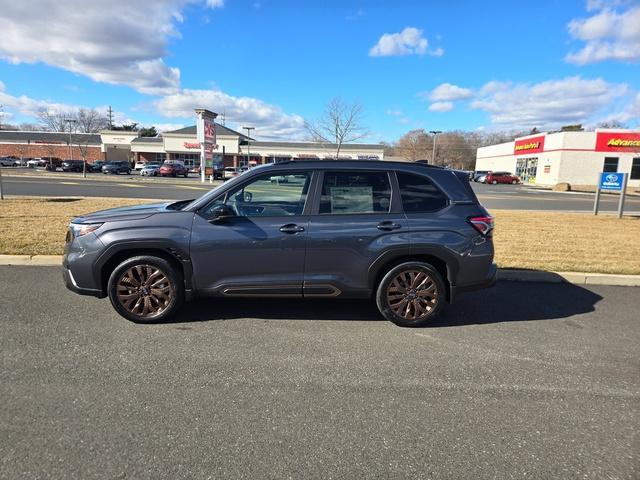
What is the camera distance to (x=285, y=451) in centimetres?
269

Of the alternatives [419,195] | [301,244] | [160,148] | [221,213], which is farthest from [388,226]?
[160,148]

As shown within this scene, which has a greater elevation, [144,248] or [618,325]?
[144,248]

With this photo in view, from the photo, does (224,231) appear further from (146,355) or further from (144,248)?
(146,355)

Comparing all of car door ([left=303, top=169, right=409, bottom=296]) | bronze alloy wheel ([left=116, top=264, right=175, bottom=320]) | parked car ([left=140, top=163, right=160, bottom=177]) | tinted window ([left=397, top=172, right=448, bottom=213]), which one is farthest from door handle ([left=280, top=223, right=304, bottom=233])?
parked car ([left=140, top=163, right=160, bottom=177])

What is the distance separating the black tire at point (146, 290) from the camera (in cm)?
458

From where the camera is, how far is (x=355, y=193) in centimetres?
479

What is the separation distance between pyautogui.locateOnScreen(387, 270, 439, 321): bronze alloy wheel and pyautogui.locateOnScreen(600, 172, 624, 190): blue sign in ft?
49.7

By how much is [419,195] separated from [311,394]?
8.18ft

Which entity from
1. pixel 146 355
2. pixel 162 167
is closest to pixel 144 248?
pixel 146 355

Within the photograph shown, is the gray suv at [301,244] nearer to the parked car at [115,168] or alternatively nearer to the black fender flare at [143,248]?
the black fender flare at [143,248]

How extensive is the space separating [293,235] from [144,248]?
1.54m

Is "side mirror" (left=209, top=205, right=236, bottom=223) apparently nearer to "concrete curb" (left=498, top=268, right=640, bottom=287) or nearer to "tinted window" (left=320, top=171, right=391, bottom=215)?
"tinted window" (left=320, top=171, right=391, bottom=215)

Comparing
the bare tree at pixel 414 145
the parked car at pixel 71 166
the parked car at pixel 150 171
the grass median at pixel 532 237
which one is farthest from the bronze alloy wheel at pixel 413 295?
the bare tree at pixel 414 145

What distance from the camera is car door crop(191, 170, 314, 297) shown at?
4539mm
